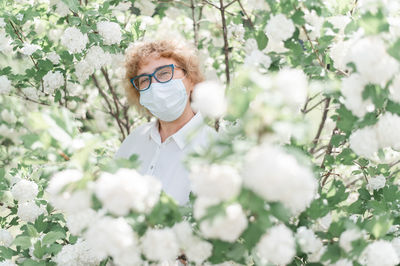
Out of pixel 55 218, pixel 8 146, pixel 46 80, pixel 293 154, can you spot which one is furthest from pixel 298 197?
pixel 8 146

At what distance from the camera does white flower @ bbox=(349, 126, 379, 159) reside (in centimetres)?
154

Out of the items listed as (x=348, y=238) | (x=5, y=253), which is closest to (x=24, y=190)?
(x=5, y=253)

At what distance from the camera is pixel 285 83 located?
110 cm

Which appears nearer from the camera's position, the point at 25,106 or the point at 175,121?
the point at 175,121

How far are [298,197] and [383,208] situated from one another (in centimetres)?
114

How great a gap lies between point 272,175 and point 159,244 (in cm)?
48

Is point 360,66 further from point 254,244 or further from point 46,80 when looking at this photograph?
point 46,80

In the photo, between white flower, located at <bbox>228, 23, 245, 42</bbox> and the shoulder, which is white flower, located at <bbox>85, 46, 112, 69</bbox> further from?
white flower, located at <bbox>228, 23, 245, 42</bbox>

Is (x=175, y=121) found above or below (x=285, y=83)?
below

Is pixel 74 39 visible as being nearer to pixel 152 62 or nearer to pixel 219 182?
pixel 152 62

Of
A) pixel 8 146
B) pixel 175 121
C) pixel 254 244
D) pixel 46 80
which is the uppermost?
pixel 46 80

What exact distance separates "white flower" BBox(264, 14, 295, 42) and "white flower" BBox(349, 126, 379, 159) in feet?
1.63

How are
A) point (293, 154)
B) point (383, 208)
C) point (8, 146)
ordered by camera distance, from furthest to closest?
1. point (8, 146)
2. point (383, 208)
3. point (293, 154)

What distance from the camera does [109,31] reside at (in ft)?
8.86
